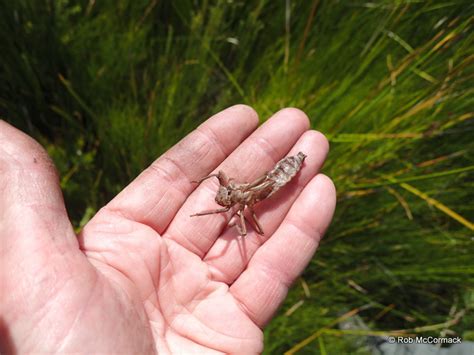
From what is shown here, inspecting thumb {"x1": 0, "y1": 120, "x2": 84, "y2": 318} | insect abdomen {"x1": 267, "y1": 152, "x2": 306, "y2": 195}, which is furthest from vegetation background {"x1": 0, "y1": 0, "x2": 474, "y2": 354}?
thumb {"x1": 0, "y1": 120, "x2": 84, "y2": 318}

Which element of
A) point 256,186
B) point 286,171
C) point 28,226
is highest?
point 28,226

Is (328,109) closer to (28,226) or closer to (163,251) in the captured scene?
(163,251)

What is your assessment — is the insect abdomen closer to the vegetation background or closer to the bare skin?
the bare skin

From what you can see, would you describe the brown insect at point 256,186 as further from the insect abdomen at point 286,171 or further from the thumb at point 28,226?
the thumb at point 28,226

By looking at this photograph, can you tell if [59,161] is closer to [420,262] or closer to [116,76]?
[116,76]

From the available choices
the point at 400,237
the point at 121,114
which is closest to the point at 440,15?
the point at 400,237

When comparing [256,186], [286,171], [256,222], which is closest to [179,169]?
[256,186]
